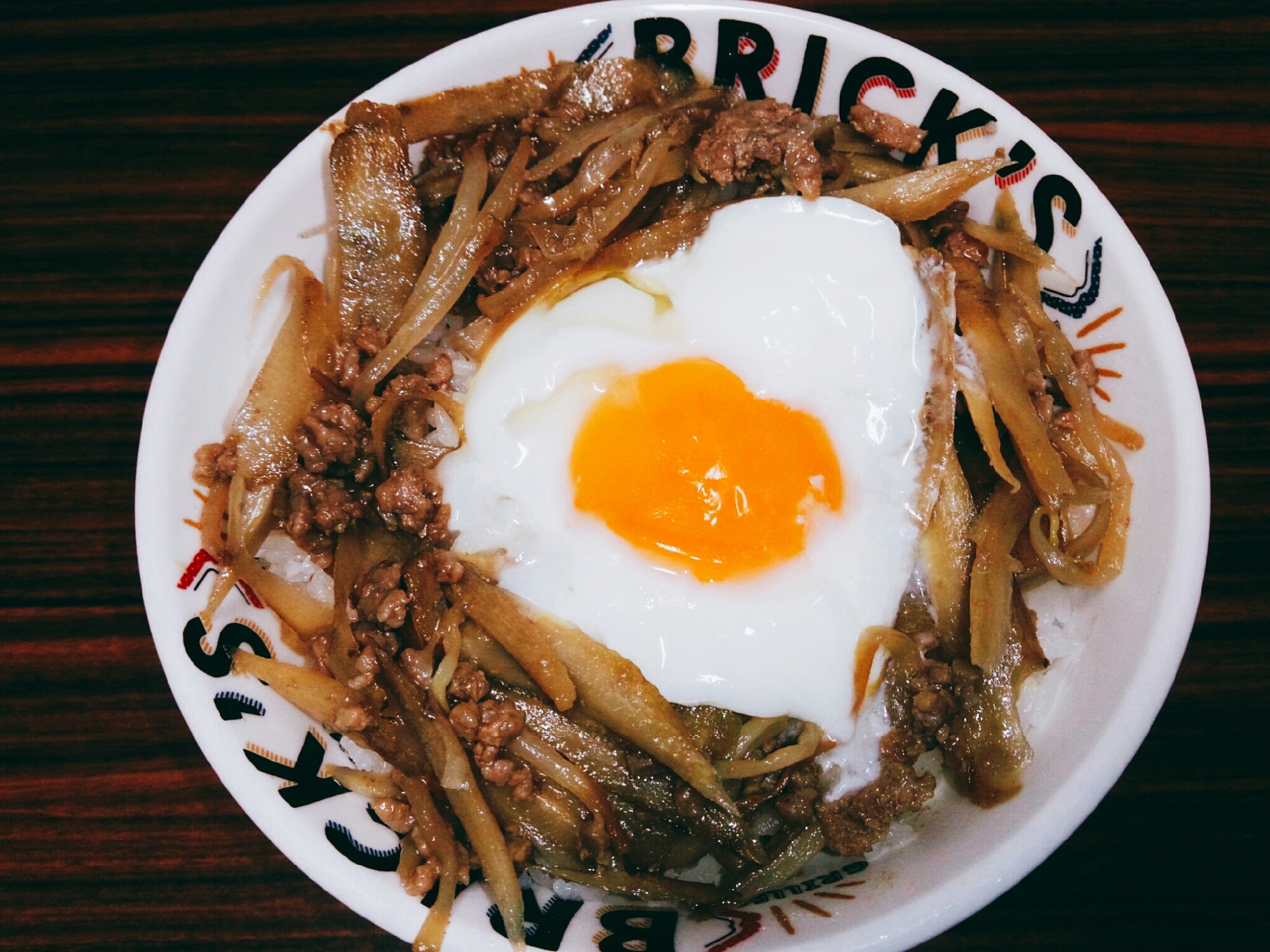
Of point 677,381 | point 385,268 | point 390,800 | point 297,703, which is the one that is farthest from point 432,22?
point 390,800

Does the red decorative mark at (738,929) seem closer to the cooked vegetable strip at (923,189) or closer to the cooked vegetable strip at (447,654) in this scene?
the cooked vegetable strip at (447,654)

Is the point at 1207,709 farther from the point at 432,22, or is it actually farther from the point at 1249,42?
the point at 432,22

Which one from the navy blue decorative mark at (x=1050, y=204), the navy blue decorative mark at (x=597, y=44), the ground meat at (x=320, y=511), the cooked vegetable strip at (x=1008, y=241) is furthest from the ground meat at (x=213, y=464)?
the navy blue decorative mark at (x=1050, y=204)

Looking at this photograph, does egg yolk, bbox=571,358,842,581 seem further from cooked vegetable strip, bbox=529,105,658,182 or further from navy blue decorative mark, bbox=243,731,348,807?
navy blue decorative mark, bbox=243,731,348,807

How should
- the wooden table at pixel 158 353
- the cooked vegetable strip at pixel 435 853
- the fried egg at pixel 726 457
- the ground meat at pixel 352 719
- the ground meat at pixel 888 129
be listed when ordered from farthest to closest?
the wooden table at pixel 158 353 < the ground meat at pixel 888 129 < the fried egg at pixel 726 457 < the ground meat at pixel 352 719 < the cooked vegetable strip at pixel 435 853

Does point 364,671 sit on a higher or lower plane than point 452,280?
lower

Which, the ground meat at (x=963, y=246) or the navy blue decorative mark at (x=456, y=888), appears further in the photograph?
the ground meat at (x=963, y=246)

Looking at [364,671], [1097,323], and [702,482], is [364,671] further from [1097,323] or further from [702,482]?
[1097,323]

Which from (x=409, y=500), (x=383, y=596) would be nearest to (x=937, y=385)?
(x=409, y=500)
